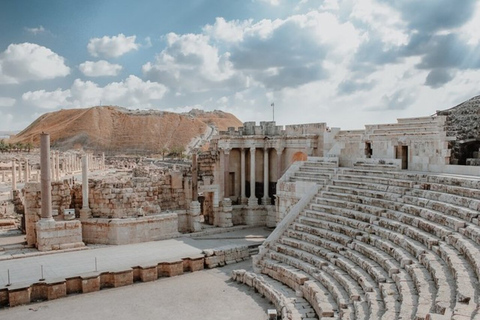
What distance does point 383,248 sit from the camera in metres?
11.5

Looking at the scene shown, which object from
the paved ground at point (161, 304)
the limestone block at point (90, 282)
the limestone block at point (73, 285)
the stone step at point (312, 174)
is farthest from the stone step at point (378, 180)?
the limestone block at point (73, 285)

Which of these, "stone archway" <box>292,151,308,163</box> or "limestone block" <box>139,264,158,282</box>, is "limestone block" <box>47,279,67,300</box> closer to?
"limestone block" <box>139,264,158,282</box>

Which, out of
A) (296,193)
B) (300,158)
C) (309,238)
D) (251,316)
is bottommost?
(251,316)

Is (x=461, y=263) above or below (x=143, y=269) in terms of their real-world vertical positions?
above

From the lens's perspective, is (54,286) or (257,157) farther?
(257,157)

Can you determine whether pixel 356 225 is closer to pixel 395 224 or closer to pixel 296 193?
pixel 395 224

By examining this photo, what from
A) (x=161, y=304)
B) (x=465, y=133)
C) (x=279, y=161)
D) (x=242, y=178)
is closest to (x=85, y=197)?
(x=161, y=304)

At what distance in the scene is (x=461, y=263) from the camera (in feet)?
28.1

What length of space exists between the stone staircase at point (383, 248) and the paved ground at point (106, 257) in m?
3.89

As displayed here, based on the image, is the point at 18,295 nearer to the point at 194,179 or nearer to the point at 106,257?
the point at 106,257

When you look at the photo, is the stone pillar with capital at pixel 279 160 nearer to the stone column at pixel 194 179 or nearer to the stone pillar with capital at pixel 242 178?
the stone pillar with capital at pixel 242 178

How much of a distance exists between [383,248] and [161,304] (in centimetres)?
660

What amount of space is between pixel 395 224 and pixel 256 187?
1229 cm

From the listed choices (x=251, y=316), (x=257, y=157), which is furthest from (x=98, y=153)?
(x=251, y=316)
